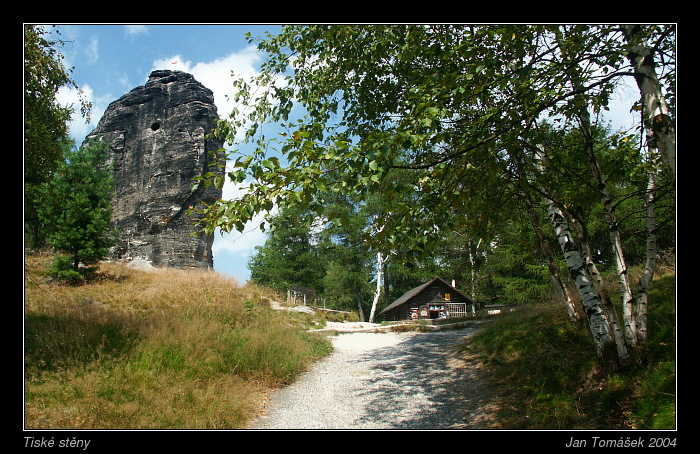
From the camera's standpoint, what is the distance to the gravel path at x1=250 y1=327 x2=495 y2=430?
5738mm

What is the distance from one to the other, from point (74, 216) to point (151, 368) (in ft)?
45.0

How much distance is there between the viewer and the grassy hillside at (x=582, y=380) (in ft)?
14.3

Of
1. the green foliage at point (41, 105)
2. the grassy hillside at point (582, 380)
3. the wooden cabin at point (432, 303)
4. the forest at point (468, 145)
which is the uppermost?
the green foliage at point (41, 105)

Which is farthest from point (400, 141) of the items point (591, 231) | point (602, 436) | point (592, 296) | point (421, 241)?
point (591, 231)

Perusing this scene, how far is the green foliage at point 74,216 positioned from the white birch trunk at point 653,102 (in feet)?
64.0

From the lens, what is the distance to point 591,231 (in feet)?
54.2

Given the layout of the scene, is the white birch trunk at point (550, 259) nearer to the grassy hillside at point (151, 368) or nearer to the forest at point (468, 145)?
the forest at point (468, 145)

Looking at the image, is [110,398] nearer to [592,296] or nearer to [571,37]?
[592,296]

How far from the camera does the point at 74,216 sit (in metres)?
16.9

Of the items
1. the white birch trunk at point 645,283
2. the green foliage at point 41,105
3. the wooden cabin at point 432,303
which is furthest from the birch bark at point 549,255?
the wooden cabin at point 432,303

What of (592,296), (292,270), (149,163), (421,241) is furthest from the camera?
(292,270)

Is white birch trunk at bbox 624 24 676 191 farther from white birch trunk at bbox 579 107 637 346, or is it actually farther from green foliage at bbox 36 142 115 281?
green foliage at bbox 36 142 115 281

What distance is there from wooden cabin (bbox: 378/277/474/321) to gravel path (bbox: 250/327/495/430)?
19.6m

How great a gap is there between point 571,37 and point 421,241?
324cm
